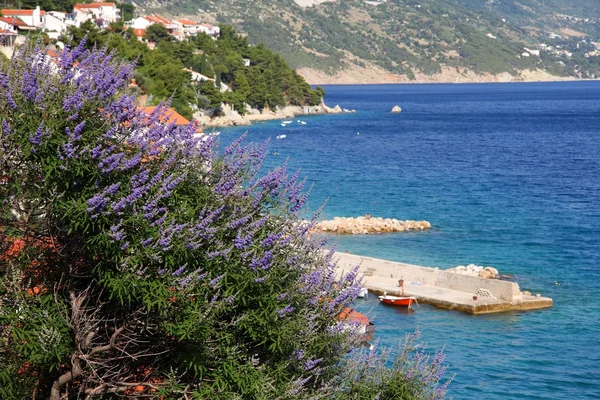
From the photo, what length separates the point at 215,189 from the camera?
9117 millimetres

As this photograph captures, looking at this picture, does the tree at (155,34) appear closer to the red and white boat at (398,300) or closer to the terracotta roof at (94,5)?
the terracotta roof at (94,5)

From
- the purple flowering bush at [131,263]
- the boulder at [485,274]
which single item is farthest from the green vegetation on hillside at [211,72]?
the purple flowering bush at [131,263]

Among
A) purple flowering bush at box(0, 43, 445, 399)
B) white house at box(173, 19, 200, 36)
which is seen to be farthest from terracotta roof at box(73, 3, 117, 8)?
purple flowering bush at box(0, 43, 445, 399)

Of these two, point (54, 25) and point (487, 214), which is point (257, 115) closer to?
point (54, 25)

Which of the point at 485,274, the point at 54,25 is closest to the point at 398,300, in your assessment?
the point at 485,274

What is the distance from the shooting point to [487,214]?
5359cm

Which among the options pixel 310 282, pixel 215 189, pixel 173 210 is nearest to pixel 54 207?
pixel 173 210

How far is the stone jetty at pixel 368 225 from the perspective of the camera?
4519 centimetres

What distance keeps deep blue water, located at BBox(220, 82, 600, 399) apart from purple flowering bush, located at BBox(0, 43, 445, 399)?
113 inches

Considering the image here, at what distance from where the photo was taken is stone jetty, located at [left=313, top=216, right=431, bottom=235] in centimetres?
4519

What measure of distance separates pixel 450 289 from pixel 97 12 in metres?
86.8

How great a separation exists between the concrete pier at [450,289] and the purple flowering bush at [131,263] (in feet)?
68.0

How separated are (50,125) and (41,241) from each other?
137 centimetres

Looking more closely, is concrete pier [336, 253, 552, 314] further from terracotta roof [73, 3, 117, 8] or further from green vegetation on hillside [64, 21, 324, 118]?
terracotta roof [73, 3, 117, 8]
